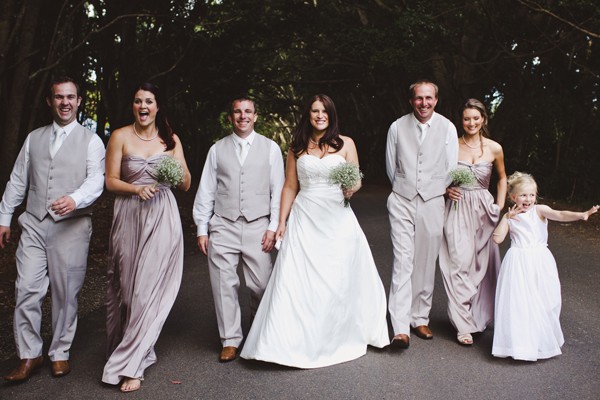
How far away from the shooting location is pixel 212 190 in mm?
6129

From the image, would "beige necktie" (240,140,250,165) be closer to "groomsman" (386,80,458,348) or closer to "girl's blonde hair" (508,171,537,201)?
"groomsman" (386,80,458,348)

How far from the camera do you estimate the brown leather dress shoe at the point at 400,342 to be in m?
6.07

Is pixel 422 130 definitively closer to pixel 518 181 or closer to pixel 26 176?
pixel 518 181

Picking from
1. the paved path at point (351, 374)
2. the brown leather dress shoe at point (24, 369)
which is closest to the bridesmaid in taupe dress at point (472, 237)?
the paved path at point (351, 374)

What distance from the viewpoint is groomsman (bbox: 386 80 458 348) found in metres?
6.40

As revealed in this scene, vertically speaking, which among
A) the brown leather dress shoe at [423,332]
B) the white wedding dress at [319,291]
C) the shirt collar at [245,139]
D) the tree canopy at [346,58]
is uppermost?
the tree canopy at [346,58]

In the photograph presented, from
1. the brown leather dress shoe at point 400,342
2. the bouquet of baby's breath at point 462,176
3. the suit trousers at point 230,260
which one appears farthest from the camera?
the bouquet of baby's breath at point 462,176

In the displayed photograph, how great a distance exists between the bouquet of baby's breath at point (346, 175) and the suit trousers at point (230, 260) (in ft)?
2.69

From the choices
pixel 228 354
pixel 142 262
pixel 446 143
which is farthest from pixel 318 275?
pixel 446 143

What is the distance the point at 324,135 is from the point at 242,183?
93cm

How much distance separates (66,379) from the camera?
5297mm

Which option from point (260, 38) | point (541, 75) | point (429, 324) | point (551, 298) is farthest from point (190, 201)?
point (551, 298)

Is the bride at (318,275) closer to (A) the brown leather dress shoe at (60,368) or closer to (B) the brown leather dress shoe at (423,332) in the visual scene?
(B) the brown leather dress shoe at (423,332)

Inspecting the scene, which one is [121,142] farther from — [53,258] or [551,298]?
[551,298]
